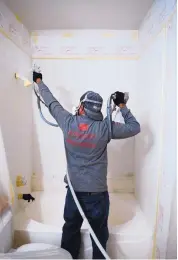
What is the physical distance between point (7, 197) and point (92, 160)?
0.61 metres

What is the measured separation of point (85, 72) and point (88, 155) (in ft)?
3.56

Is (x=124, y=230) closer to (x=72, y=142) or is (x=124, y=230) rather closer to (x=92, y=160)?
(x=92, y=160)

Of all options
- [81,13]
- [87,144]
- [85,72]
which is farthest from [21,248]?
[81,13]

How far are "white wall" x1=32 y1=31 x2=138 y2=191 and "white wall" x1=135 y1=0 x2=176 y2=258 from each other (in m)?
0.22

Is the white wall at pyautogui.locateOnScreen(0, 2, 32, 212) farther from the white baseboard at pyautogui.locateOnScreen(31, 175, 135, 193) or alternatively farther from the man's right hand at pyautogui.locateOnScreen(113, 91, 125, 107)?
the man's right hand at pyautogui.locateOnScreen(113, 91, 125, 107)

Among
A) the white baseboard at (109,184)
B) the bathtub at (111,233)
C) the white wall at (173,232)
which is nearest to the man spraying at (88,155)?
the bathtub at (111,233)

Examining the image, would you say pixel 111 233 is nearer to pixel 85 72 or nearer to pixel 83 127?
pixel 83 127

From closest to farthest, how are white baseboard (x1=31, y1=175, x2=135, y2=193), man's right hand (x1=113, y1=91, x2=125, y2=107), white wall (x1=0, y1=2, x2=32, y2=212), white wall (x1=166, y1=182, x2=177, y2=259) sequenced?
white wall (x1=166, y1=182, x2=177, y2=259), man's right hand (x1=113, y1=91, x2=125, y2=107), white wall (x1=0, y1=2, x2=32, y2=212), white baseboard (x1=31, y1=175, x2=135, y2=193)

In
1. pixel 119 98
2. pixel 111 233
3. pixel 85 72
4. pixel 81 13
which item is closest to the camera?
pixel 119 98

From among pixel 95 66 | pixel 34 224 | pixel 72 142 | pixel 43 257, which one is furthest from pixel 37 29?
pixel 43 257

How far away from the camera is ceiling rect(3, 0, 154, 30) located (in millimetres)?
1456

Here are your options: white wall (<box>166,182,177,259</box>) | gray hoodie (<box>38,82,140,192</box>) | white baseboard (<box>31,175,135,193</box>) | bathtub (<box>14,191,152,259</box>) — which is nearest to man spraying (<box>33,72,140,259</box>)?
gray hoodie (<box>38,82,140,192</box>)

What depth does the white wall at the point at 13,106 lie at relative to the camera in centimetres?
141

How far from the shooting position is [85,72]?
204 centimetres
